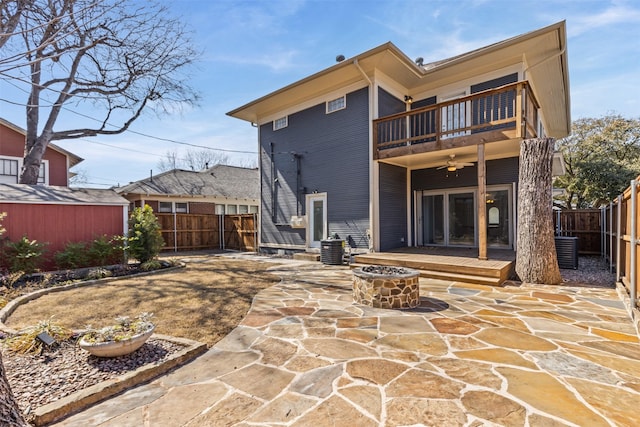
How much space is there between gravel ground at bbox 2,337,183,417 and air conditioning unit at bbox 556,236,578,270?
8.75m

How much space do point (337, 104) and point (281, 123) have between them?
2630mm

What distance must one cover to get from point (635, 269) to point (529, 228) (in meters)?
2.18

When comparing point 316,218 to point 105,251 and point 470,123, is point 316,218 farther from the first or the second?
point 105,251

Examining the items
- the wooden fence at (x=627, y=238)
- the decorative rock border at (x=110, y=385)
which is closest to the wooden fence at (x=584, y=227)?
the wooden fence at (x=627, y=238)

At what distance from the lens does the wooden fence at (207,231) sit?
13.5 metres

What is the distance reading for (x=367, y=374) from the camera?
8.80ft

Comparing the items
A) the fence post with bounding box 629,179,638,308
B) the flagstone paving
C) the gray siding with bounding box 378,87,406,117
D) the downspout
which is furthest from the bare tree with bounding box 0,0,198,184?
the fence post with bounding box 629,179,638,308

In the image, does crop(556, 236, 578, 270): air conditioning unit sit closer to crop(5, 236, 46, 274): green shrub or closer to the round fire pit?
the round fire pit

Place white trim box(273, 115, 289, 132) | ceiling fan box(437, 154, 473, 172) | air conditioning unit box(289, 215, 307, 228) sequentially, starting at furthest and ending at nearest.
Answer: white trim box(273, 115, 289, 132), air conditioning unit box(289, 215, 307, 228), ceiling fan box(437, 154, 473, 172)

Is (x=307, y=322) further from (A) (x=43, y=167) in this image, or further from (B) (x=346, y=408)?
(A) (x=43, y=167)

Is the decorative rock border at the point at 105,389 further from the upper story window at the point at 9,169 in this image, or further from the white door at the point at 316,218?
the upper story window at the point at 9,169

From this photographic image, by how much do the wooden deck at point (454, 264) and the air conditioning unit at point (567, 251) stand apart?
107 cm

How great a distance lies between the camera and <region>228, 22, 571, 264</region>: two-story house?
7.88 metres

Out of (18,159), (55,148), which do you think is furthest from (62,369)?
(55,148)
